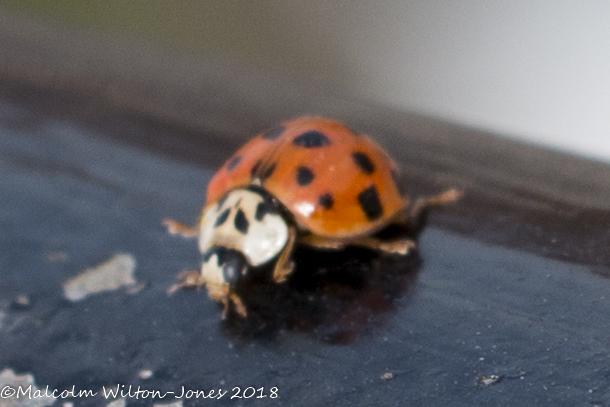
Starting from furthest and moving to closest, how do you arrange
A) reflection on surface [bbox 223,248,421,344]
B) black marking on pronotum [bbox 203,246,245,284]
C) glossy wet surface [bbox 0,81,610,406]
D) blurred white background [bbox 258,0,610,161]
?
1. blurred white background [bbox 258,0,610,161]
2. black marking on pronotum [bbox 203,246,245,284]
3. reflection on surface [bbox 223,248,421,344]
4. glossy wet surface [bbox 0,81,610,406]

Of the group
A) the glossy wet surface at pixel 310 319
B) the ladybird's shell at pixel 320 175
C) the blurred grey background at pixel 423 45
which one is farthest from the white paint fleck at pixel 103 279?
the blurred grey background at pixel 423 45

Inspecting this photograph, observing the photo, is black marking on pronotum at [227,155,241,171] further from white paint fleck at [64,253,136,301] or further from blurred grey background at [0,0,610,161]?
blurred grey background at [0,0,610,161]

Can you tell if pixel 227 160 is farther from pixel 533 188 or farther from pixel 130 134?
pixel 533 188

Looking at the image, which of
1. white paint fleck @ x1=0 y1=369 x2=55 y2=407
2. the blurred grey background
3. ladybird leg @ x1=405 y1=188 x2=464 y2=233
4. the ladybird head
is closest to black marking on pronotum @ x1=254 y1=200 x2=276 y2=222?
the ladybird head

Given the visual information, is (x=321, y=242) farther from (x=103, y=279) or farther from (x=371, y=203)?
(x=103, y=279)

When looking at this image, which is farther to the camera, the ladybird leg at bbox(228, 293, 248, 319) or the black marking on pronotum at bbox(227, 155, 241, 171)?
the black marking on pronotum at bbox(227, 155, 241, 171)

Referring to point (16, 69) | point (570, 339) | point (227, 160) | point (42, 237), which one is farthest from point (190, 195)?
point (570, 339)

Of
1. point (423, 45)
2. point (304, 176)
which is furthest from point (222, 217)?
point (423, 45)
